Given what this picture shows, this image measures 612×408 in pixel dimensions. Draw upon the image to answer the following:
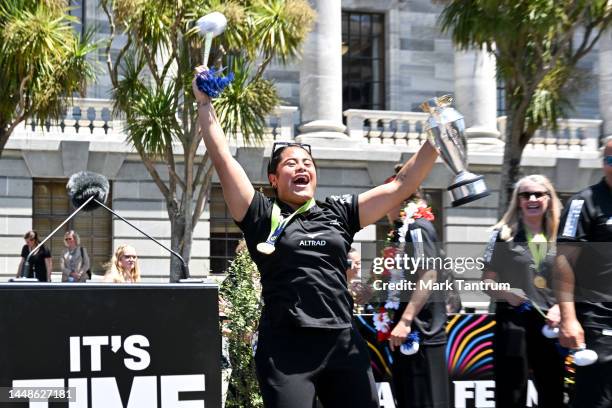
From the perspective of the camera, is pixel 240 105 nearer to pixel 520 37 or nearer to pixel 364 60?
pixel 520 37

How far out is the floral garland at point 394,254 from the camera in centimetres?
639

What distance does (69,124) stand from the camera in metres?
20.9

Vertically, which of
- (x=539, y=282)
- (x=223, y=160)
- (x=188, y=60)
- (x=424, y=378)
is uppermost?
(x=188, y=60)

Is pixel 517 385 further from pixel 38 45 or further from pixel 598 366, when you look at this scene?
pixel 38 45

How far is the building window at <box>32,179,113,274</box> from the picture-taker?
2125cm

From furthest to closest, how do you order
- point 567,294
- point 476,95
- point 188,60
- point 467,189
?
point 476,95 < point 188,60 < point 567,294 < point 467,189

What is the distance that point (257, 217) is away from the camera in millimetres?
4363

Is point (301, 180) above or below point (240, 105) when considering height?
below

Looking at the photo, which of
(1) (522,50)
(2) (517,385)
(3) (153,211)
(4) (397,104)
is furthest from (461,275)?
(4) (397,104)

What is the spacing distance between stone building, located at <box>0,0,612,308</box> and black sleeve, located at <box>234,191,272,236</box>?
1623 cm

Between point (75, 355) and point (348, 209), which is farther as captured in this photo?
point (75, 355)

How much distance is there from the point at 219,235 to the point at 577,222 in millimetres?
17129

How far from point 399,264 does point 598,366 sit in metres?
1.63

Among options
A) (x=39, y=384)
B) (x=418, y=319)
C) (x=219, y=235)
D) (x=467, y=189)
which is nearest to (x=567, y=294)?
(x=418, y=319)
